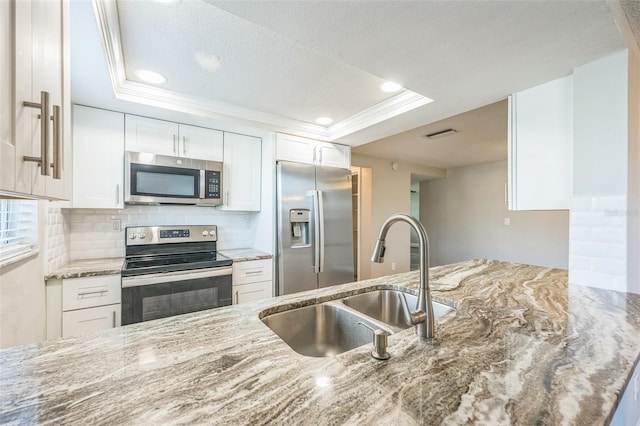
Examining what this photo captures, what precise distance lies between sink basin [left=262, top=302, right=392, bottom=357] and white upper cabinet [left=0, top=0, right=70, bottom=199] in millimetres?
851

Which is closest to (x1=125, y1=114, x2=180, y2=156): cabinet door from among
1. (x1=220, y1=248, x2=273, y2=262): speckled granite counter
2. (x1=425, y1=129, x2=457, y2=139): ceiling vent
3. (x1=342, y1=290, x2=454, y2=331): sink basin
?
(x1=220, y1=248, x2=273, y2=262): speckled granite counter

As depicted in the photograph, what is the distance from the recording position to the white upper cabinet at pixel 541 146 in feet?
5.17

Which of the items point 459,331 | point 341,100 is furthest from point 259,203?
point 459,331

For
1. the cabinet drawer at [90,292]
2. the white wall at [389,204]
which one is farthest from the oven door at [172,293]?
the white wall at [389,204]

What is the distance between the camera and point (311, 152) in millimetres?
2965

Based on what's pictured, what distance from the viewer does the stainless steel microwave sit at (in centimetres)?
224

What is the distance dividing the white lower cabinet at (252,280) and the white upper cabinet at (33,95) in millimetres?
1726

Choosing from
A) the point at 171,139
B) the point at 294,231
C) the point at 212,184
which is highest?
the point at 171,139

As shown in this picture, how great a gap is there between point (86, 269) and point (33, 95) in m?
1.70

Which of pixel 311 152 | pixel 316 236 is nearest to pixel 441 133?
pixel 311 152

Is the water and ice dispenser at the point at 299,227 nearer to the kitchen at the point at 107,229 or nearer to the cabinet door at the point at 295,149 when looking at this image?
the kitchen at the point at 107,229

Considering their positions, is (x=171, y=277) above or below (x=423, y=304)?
below

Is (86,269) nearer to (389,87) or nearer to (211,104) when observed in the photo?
(211,104)

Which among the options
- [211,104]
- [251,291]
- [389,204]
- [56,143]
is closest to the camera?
[56,143]
